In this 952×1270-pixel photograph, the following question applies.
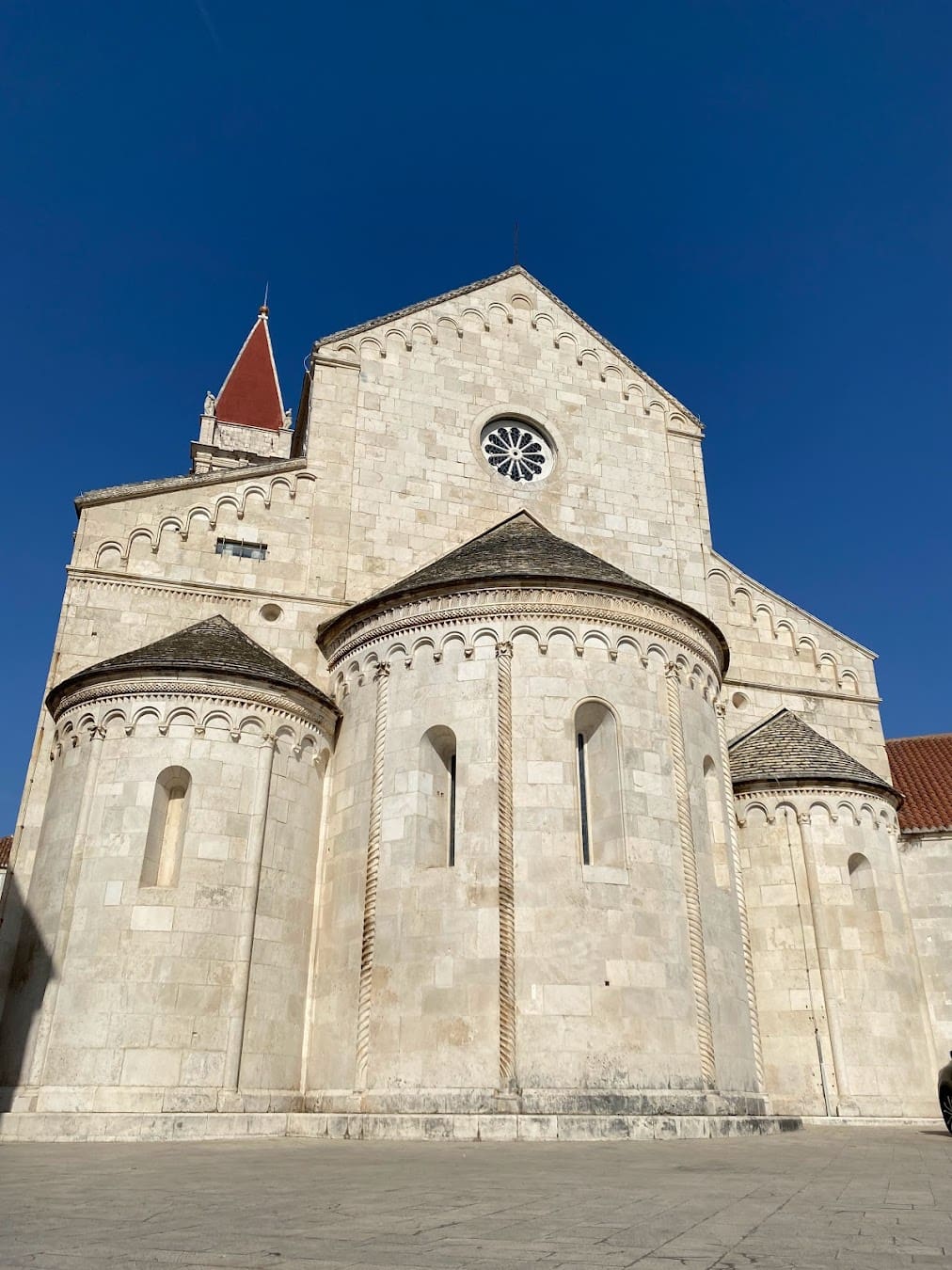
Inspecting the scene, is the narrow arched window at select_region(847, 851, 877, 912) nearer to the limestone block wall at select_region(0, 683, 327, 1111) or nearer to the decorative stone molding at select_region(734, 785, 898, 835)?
the decorative stone molding at select_region(734, 785, 898, 835)

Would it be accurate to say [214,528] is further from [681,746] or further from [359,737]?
[681,746]

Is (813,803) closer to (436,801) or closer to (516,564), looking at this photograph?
(516,564)

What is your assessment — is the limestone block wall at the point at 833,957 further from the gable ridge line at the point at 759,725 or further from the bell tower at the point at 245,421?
the bell tower at the point at 245,421

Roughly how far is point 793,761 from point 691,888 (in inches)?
222

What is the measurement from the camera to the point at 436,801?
649 inches

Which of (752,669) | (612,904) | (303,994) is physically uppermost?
(752,669)

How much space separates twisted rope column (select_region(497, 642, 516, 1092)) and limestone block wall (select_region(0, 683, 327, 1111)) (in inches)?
152

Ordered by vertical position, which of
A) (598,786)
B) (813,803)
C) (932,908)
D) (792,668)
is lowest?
(932,908)

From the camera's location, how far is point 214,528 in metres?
20.4

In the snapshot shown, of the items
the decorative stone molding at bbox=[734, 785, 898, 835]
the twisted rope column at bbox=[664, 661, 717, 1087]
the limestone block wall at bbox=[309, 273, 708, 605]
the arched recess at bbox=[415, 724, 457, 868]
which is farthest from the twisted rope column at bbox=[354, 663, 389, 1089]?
the decorative stone molding at bbox=[734, 785, 898, 835]

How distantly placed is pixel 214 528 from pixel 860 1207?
17.2 metres

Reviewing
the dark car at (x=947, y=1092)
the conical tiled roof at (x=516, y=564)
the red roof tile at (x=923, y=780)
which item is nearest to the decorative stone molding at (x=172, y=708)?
the conical tiled roof at (x=516, y=564)

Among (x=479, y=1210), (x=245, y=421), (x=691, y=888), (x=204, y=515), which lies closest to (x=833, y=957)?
(x=691, y=888)

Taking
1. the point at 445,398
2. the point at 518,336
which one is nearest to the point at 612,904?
the point at 445,398
